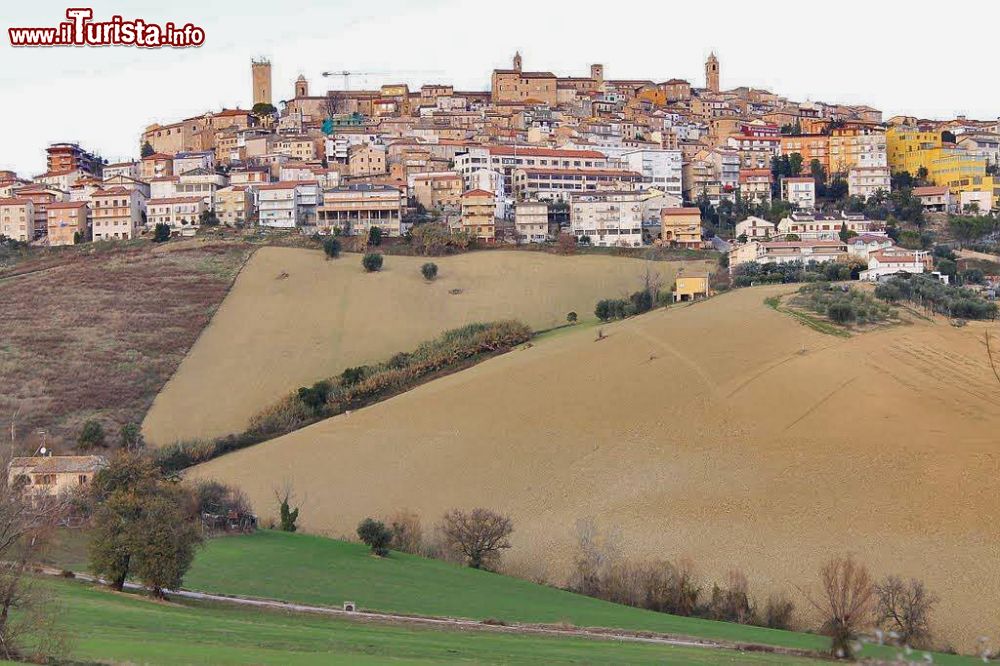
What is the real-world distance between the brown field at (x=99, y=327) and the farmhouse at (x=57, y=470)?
7.39 m

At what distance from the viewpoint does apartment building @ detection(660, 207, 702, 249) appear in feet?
348

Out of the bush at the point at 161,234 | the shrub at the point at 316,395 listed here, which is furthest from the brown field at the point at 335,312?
the bush at the point at 161,234

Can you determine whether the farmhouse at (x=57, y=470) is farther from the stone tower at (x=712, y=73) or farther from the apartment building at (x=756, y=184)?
the stone tower at (x=712, y=73)

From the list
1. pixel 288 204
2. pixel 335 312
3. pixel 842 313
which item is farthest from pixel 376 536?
pixel 288 204

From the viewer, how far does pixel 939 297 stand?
248ft

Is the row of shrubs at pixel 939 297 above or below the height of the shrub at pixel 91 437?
above

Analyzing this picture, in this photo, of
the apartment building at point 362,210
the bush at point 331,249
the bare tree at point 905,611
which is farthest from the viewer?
the apartment building at point 362,210

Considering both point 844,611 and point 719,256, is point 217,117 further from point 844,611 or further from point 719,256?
point 844,611

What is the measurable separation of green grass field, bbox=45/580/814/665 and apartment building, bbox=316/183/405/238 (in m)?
70.7

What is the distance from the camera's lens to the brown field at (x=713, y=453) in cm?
4731

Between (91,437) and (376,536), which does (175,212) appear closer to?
(91,437)

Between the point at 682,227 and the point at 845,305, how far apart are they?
35787 millimetres

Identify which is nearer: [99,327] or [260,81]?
[99,327]

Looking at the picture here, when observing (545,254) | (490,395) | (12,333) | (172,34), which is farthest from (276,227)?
(172,34)
